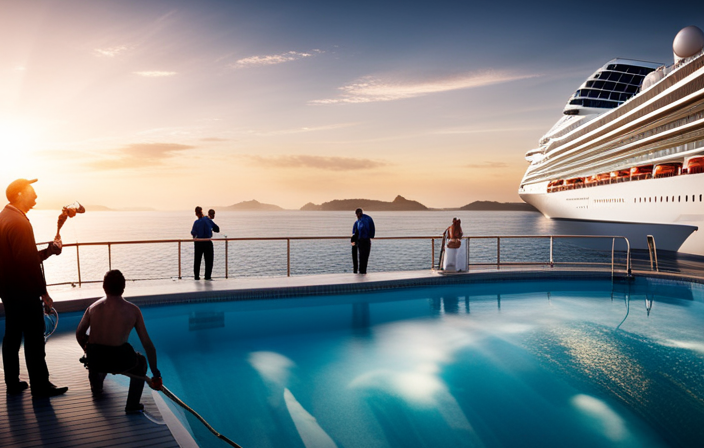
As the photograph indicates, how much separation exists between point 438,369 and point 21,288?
191 inches

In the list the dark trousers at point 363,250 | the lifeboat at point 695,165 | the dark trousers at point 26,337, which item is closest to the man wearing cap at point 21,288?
the dark trousers at point 26,337

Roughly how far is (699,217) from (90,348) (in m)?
30.9

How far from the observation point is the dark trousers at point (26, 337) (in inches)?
140

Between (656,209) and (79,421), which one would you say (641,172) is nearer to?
(656,209)

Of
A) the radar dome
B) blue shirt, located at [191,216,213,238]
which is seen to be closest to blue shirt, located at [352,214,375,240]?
blue shirt, located at [191,216,213,238]

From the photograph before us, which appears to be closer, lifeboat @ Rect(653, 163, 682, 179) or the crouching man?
the crouching man

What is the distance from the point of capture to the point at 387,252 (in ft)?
129

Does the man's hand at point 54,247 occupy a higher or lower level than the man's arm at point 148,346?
higher

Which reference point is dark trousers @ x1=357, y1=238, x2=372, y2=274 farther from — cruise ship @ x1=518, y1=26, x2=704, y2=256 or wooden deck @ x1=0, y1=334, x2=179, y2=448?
cruise ship @ x1=518, y1=26, x2=704, y2=256

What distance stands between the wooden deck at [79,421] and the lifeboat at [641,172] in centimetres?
3670

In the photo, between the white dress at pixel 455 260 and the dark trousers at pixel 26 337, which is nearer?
the dark trousers at pixel 26 337

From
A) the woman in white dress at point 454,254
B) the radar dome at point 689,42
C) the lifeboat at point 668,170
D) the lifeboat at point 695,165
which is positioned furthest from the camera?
the radar dome at point 689,42

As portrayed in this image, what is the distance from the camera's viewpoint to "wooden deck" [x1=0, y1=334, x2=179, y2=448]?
306 centimetres

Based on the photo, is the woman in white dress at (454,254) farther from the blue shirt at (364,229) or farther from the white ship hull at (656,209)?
the white ship hull at (656,209)
